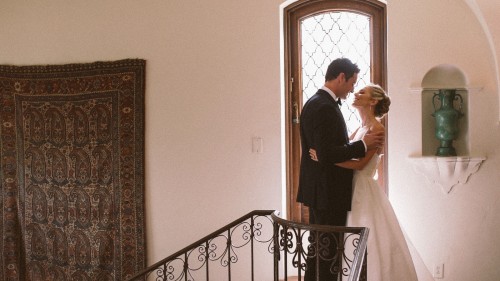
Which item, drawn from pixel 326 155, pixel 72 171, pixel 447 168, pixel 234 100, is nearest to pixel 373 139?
pixel 326 155

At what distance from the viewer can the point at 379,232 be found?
338cm

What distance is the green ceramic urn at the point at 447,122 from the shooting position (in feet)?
13.9

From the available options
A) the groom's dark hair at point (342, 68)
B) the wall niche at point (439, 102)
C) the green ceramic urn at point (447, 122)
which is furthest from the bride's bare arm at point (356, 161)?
the wall niche at point (439, 102)

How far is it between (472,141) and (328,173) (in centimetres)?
152

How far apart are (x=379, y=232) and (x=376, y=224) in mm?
54

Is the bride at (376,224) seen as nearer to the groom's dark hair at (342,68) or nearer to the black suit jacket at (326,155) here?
the black suit jacket at (326,155)

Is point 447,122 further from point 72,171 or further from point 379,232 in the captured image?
point 72,171

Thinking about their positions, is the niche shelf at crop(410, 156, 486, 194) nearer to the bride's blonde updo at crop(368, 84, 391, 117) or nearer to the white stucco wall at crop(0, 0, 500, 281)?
the white stucco wall at crop(0, 0, 500, 281)

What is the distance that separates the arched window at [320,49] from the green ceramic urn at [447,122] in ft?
1.86

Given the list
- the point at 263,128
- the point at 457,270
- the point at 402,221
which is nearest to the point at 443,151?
the point at 402,221

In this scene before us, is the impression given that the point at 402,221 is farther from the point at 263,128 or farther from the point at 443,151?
the point at 263,128

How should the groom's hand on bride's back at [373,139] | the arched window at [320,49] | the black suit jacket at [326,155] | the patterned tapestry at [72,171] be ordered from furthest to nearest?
the patterned tapestry at [72,171] < the arched window at [320,49] < the groom's hand on bride's back at [373,139] < the black suit jacket at [326,155]

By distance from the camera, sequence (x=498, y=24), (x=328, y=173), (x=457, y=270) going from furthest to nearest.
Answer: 1. (x=457, y=270)
2. (x=498, y=24)
3. (x=328, y=173)

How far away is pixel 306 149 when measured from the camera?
11.3 feet
